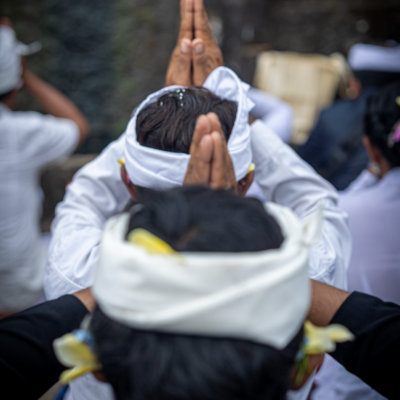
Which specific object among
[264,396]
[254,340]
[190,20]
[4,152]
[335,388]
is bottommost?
[335,388]

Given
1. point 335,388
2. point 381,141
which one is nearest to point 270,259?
point 335,388

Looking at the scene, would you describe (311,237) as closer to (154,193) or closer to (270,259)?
(270,259)

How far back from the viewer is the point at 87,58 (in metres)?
2.83

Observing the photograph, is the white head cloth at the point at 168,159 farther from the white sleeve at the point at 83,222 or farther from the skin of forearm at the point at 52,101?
the skin of forearm at the point at 52,101

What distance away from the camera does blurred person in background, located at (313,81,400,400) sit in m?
1.51

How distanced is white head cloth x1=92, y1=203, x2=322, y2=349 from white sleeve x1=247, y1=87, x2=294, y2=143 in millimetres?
1843

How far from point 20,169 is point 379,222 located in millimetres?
1847

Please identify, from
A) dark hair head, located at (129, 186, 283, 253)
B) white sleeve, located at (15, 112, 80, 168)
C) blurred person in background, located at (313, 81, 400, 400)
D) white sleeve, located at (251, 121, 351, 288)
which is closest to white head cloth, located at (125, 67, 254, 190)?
white sleeve, located at (251, 121, 351, 288)

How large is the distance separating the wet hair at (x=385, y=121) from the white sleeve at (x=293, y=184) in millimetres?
585

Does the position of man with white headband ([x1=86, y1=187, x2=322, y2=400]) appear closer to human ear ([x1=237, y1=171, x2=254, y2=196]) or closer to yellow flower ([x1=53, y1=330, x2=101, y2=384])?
yellow flower ([x1=53, y1=330, x2=101, y2=384])

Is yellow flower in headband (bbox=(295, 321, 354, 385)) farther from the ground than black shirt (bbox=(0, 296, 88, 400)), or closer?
farther from the ground

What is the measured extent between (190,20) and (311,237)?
100 centimetres

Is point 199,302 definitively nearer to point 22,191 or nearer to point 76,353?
point 76,353

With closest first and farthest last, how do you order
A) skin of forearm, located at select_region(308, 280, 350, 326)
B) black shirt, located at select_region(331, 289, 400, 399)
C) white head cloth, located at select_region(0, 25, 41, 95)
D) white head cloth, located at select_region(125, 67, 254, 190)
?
black shirt, located at select_region(331, 289, 400, 399) < skin of forearm, located at select_region(308, 280, 350, 326) < white head cloth, located at select_region(125, 67, 254, 190) < white head cloth, located at select_region(0, 25, 41, 95)
